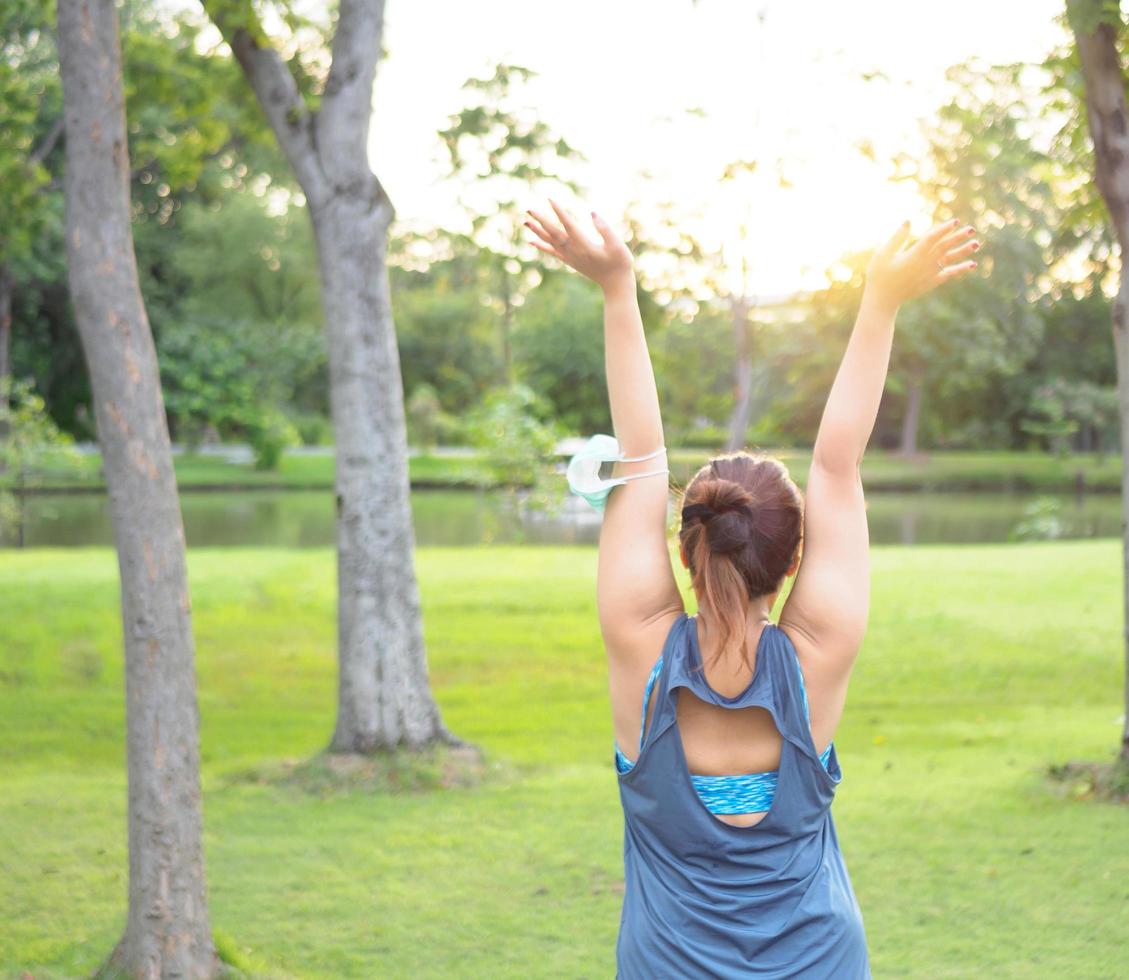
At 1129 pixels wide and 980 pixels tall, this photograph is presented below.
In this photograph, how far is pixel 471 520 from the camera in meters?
29.5

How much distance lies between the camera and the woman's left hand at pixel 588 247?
213 cm

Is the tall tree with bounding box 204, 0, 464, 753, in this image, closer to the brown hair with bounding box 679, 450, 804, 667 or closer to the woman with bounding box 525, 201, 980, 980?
the woman with bounding box 525, 201, 980, 980

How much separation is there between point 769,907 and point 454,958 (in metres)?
3.31

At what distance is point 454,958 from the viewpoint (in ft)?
16.6

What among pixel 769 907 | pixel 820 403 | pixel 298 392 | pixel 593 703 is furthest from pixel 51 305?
pixel 769 907

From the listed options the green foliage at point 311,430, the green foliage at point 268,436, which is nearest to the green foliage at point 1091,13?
the green foliage at point 268,436

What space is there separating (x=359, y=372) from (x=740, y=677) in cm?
606

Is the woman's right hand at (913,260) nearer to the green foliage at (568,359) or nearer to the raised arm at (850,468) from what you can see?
the raised arm at (850,468)

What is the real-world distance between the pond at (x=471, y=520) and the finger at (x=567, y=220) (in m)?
18.4

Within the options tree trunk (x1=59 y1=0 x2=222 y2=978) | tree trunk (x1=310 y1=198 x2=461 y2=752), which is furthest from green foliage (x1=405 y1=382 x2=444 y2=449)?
tree trunk (x1=59 y1=0 x2=222 y2=978)

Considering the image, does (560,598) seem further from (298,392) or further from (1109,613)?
(298,392)

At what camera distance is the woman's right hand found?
6.99 ft

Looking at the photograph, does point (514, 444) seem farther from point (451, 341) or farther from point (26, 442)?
point (451, 341)

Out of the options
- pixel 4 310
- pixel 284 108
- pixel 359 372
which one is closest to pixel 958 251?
pixel 359 372
